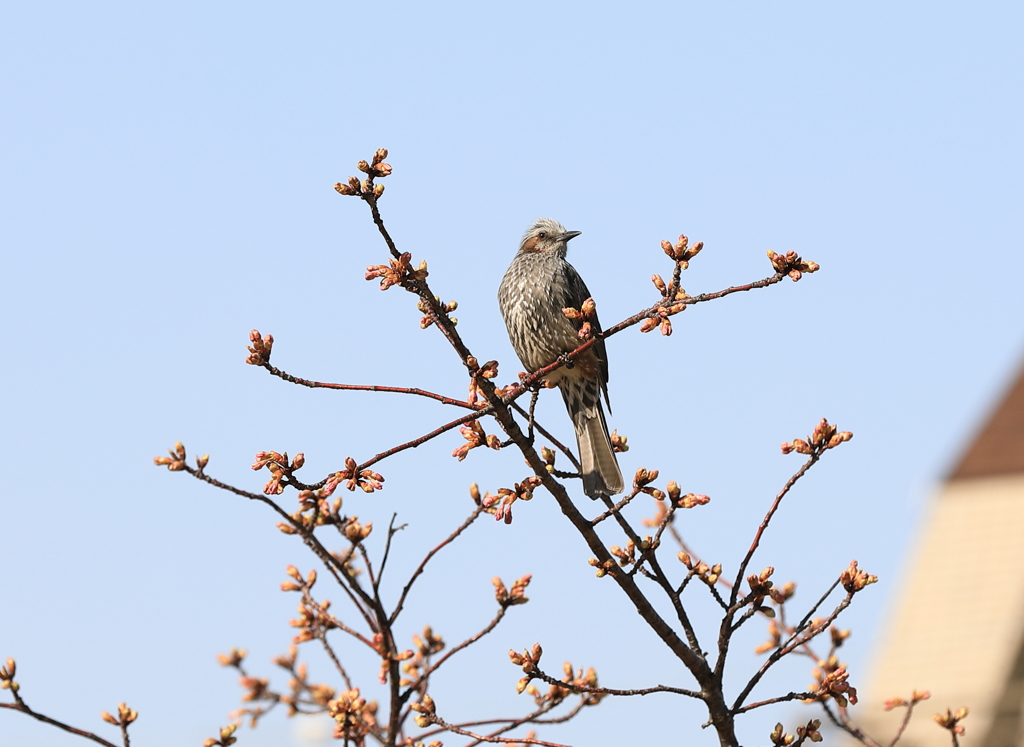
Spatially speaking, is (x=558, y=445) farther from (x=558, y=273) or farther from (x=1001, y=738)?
(x=1001, y=738)

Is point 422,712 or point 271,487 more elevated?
point 271,487

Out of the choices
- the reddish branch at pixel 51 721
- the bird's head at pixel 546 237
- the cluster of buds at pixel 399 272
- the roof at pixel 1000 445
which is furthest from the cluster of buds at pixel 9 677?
the roof at pixel 1000 445

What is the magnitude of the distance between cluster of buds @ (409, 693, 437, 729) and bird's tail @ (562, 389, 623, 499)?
204 centimetres

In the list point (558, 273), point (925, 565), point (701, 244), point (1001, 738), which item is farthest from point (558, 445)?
point (925, 565)

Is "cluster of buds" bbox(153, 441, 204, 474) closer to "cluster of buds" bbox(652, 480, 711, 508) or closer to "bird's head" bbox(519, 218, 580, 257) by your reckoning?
"cluster of buds" bbox(652, 480, 711, 508)

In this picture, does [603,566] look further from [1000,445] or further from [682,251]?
[1000,445]

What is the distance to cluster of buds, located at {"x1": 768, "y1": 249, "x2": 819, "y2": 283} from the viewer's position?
139 inches

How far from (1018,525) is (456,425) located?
16.9 metres

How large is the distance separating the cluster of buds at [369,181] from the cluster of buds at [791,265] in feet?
3.51

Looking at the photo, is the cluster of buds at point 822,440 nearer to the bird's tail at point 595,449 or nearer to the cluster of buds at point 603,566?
the cluster of buds at point 603,566

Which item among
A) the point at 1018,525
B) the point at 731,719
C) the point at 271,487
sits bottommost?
the point at 731,719

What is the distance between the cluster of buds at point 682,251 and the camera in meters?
3.61

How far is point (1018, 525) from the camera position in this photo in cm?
1873

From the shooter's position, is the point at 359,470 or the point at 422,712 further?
the point at 422,712
